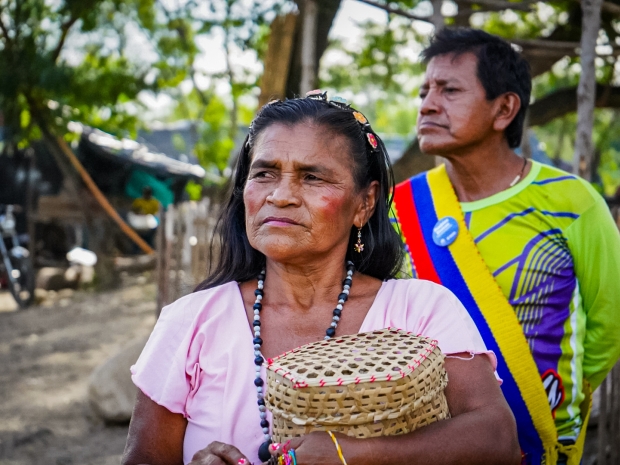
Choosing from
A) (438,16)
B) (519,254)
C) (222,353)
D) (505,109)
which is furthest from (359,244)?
(438,16)

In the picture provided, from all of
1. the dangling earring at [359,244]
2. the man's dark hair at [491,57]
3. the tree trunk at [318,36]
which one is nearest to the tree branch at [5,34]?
the tree trunk at [318,36]

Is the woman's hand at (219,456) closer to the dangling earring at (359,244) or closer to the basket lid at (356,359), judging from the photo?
the basket lid at (356,359)

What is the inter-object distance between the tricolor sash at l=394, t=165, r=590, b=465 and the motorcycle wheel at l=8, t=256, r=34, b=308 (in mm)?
10760

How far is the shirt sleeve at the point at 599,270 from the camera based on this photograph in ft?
8.73

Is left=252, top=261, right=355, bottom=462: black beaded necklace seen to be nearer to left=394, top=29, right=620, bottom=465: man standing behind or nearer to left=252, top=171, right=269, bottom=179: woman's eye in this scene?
left=252, top=171, right=269, bottom=179: woman's eye

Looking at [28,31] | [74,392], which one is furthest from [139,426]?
[28,31]

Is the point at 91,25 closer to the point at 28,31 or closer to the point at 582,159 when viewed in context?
the point at 28,31

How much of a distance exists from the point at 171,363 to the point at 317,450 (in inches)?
21.4

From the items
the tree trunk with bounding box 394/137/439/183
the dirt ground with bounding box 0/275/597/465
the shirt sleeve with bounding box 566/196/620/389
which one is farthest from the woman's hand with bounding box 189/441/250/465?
the tree trunk with bounding box 394/137/439/183

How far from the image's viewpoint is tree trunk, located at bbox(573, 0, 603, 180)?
13.5ft

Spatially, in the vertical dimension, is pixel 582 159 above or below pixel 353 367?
above

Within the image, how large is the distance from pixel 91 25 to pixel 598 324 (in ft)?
34.0

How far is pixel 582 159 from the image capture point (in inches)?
162

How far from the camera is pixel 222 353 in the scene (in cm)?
191
